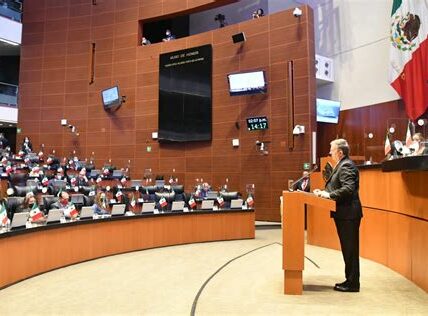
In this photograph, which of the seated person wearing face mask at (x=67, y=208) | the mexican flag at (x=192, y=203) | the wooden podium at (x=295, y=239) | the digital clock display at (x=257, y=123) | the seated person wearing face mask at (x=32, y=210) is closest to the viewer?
the wooden podium at (x=295, y=239)

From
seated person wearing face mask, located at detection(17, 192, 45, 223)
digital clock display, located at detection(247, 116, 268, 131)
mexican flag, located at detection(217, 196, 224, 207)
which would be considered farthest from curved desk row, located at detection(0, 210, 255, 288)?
digital clock display, located at detection(247, 116, 268, 131)

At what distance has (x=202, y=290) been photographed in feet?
12.6

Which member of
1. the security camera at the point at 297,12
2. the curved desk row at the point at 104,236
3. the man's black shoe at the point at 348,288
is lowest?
the man's black shoe at the point at 348,288

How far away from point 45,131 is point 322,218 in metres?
10.5

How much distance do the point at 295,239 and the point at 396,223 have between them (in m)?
1.54

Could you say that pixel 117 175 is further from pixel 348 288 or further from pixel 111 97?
pixel 348 288

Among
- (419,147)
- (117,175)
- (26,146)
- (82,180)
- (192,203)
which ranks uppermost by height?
(26,146)

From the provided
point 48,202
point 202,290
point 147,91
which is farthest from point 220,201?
point 147,91

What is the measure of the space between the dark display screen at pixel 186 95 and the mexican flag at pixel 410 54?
4716 mm

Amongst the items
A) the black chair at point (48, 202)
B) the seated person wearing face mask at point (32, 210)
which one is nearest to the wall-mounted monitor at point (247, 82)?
the black chair at point (48, 202)

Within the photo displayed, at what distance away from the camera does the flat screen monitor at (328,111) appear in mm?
10859

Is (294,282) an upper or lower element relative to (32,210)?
lower

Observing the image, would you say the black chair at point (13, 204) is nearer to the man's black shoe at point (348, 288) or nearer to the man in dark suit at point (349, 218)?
the man in dark suit at point (349, 218)

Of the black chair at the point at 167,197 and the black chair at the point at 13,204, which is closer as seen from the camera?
the black chair at the point at 13,204
